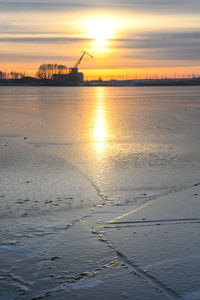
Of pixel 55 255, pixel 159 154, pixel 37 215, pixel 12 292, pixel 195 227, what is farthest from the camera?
pixel 159 154

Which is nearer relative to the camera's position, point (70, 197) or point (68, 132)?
point (70, 197)

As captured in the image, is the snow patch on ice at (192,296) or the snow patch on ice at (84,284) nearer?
the snow patch on ice at (192,296)

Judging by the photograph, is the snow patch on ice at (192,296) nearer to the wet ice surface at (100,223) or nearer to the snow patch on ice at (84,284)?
the wet ice surface at (100,223)

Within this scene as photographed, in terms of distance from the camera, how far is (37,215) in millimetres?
5223

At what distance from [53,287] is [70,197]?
2.75m

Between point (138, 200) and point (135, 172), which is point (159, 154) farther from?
point (138, 200)

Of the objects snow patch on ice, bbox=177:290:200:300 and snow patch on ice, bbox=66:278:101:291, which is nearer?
snow patch on ice, bbox=177:290:200:300

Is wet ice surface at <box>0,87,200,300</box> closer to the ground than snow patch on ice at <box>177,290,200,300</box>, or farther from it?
farther from it

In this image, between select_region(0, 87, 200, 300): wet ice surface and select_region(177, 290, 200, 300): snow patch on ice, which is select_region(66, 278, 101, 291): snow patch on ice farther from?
select_region(177, 290, 200, 300): snow patch on ice

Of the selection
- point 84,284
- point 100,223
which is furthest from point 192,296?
point 100,223

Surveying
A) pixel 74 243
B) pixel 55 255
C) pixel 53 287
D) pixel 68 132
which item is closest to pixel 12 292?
pixel 53 287

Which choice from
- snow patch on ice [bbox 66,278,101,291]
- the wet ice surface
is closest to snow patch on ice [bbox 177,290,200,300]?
the wet ice surface

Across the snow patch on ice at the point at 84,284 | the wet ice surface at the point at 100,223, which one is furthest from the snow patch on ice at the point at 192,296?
the snow patch on ice at the point at 84,284

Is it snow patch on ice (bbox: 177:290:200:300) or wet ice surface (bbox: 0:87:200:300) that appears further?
wet ice surface (bbox: 0:87:200:300)
